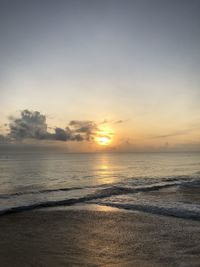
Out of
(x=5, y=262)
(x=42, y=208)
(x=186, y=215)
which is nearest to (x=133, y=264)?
(x=5, y=262)

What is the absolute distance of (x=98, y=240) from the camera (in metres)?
9.12

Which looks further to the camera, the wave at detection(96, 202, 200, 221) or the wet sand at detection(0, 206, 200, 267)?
the wave at detection(96, 202, 200, 221)

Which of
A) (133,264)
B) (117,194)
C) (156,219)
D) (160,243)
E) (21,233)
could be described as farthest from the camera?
(117,194)

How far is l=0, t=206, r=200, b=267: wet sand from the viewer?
7410 millimetres

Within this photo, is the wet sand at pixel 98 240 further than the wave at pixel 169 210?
No

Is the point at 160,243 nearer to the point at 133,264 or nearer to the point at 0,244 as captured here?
the point at 133,264

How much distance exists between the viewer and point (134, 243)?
8797mm

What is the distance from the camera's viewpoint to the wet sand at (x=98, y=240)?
7410 mm

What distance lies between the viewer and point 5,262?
24.0 feet

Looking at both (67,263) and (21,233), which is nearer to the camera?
(67,263)

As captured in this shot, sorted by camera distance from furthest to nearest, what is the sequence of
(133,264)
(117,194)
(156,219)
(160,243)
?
(117,194) → (156,219) → (160,243) → (133,264)

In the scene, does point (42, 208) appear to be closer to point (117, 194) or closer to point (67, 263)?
point (117, 194)

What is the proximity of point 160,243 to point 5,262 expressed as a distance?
4.28m

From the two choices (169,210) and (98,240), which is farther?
(169,210)
